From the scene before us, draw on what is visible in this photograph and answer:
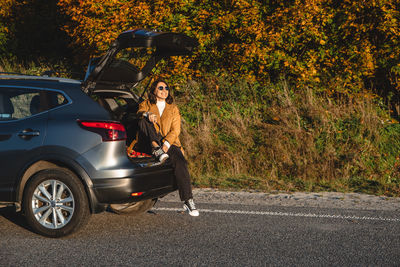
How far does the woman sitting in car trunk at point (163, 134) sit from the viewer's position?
6113 mm

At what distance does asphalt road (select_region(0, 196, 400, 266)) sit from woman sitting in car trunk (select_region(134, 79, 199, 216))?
43 cm

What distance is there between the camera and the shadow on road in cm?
594

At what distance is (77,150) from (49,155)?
0.32 meters

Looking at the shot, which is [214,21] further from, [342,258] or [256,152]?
[342,258]

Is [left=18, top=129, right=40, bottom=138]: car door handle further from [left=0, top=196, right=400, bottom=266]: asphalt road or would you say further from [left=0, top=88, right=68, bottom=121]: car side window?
[left=0, top=196, right=400, bottom=266]: asphalt road

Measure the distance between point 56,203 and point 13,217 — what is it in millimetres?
1310

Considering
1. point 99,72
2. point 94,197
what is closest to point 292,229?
point 94,197

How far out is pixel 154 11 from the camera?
13.9m

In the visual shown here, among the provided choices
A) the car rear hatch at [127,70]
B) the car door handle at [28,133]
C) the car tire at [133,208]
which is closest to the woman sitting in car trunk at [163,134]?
the car rear hatch at [127,70]

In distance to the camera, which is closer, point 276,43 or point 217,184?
point 217,184

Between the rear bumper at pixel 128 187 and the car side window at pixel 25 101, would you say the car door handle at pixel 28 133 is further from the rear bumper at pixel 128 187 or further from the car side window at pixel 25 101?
the rear bumper at pixel 128 187

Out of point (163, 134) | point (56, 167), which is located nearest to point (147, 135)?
point (163, 134)

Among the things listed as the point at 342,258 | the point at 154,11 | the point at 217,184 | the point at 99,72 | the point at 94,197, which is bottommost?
the point at 217,184

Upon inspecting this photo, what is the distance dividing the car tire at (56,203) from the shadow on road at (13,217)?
456 mm
